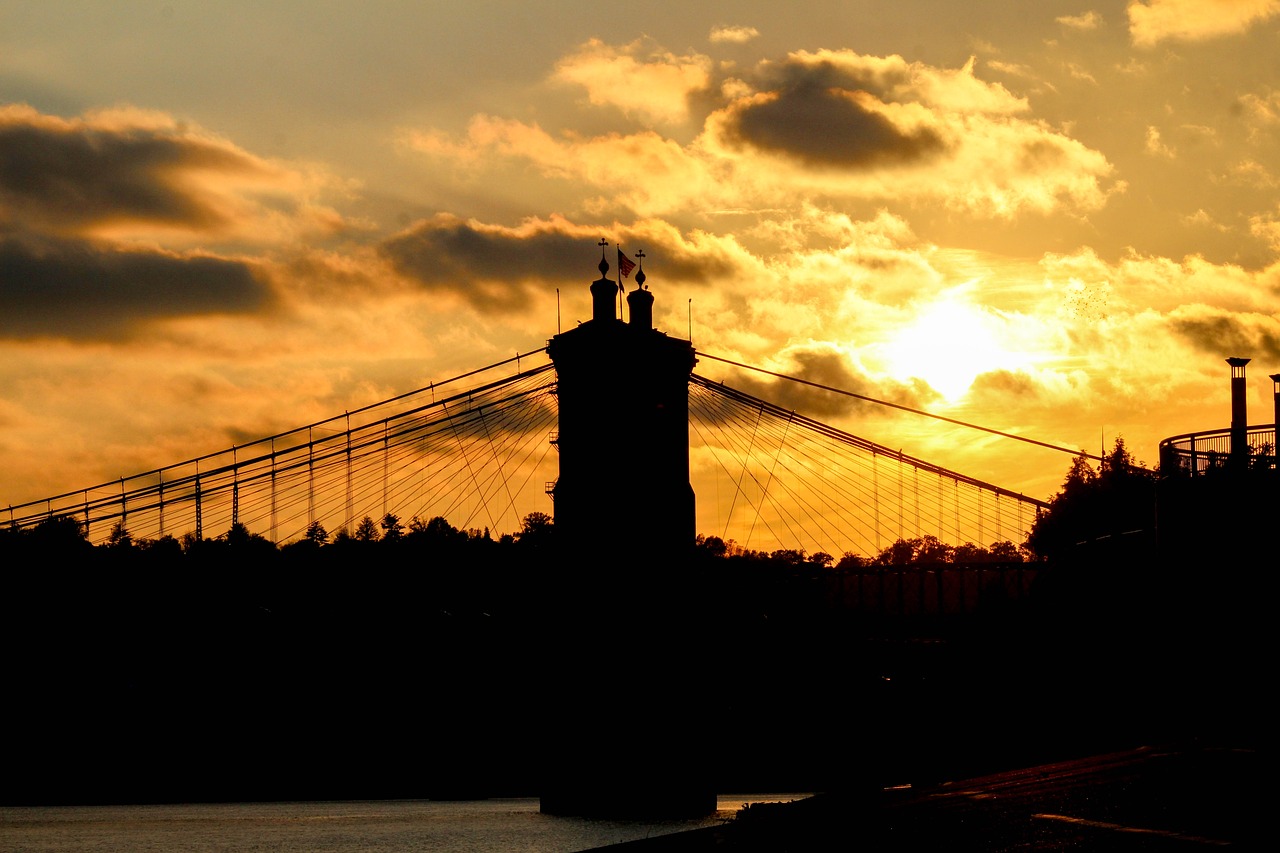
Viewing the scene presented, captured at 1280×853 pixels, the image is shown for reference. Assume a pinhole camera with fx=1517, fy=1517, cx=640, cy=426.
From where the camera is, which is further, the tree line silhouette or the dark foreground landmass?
the tree line silhouette

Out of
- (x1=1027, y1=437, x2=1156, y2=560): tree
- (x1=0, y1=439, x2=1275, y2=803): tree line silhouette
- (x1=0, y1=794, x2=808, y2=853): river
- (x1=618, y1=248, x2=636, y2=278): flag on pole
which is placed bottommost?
(x1=0, y1=794, x2=808, y2=853): river

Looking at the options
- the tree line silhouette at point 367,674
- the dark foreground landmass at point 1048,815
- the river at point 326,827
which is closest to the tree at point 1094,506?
the tree line silhouette at point 367,674

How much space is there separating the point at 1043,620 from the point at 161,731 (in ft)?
154

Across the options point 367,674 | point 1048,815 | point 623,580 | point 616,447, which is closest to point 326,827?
point 367,674

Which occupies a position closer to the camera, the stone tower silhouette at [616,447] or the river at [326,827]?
the stone tower silhouette at [616,447]

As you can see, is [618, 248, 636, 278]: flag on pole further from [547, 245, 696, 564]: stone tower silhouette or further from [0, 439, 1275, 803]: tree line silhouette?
[0, 439, 1275, 803]: tree line silhouette

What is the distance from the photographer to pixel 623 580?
177 feet

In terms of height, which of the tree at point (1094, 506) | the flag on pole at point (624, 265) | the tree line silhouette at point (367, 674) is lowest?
the tree line silhouette at point (367, 674)

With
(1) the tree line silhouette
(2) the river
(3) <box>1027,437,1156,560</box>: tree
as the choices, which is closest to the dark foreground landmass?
(2) the river

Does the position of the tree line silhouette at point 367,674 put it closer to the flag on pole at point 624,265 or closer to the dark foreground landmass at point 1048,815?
the flag on pole at point 624,265

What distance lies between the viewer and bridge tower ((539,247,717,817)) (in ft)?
176

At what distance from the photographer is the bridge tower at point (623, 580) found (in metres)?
53.5

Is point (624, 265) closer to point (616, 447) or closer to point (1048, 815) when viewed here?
point (616, 447)

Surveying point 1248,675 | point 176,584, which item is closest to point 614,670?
point 1248,675
